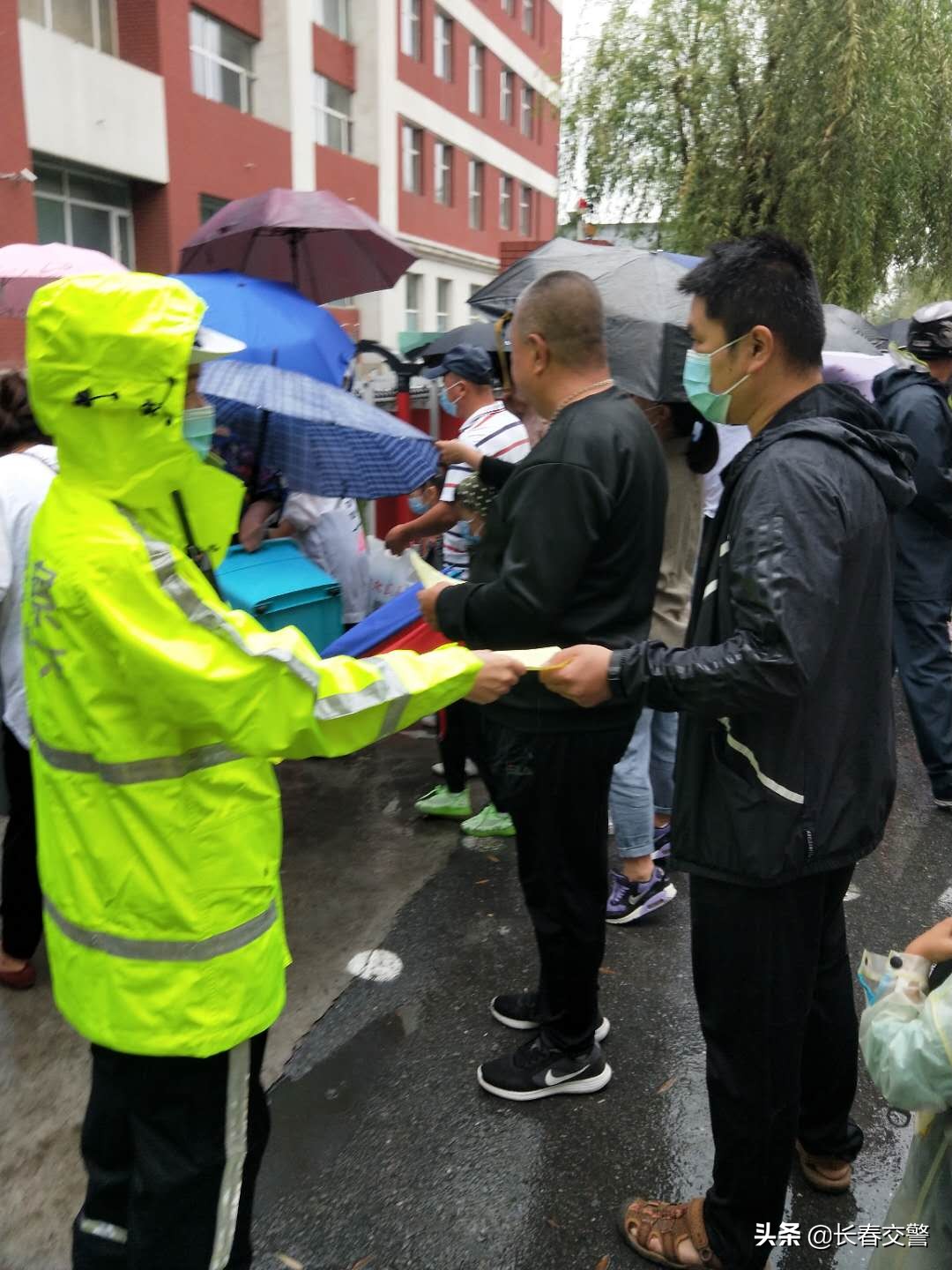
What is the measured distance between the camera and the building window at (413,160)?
80.3 ft

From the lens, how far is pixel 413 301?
26312mm

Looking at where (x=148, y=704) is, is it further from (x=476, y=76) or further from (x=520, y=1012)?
(x=476, y=76)

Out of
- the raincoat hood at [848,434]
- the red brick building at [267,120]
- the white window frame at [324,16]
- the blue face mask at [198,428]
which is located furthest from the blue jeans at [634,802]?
the white window frame at [324,16]

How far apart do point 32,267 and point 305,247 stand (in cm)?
162

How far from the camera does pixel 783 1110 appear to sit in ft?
6.84

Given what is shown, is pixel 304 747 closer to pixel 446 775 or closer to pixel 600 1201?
pixel 600 1201

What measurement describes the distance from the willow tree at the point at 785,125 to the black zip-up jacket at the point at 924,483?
6.73m

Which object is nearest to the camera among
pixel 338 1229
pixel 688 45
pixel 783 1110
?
pixel 783 1110

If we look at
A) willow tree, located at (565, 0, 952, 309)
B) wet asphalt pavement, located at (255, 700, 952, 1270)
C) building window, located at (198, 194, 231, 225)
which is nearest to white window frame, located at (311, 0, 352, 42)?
building window, located at (198, 194, 231, 225)

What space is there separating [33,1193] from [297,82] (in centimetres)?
1935

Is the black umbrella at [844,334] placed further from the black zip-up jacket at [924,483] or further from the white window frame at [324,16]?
the white window frame at [324,16]

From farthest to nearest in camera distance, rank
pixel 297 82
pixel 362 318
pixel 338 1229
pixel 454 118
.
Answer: pixel 454 118, pixel 362 318, pixel 297 82, pixel 338 1229

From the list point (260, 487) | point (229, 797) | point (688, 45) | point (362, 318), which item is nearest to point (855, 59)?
point (688, 45)

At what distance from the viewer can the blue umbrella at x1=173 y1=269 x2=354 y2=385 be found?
4371 millimetres
